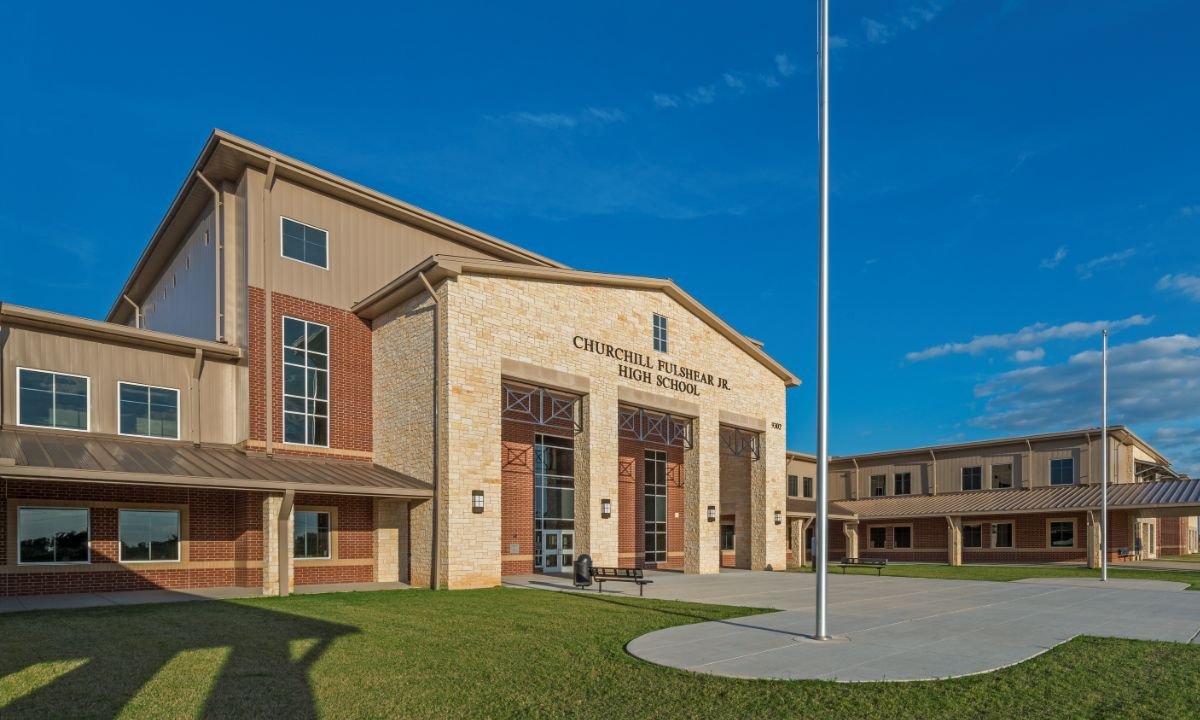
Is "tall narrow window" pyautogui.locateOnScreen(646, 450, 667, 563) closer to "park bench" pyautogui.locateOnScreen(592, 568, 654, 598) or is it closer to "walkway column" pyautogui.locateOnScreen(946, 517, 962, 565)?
"park bench" pyautogui.locateOnScreen(592, 568, 654, 598)

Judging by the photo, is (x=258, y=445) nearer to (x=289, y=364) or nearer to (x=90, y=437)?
(x=289, y=364)

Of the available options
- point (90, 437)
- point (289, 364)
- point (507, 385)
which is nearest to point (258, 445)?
point (289, 364)

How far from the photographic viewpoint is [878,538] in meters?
47.5

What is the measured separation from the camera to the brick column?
78.1 ft

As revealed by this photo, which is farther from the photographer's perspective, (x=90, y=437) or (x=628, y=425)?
(x=628, y=425)

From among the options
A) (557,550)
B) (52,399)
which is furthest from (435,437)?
(557,550)

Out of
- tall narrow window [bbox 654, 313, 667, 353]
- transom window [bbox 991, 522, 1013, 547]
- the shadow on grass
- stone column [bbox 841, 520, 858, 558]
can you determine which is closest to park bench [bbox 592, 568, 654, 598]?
the shadow on grass

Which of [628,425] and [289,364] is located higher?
[289,364]

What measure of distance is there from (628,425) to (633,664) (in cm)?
2119

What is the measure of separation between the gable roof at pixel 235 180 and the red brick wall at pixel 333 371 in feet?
11.0

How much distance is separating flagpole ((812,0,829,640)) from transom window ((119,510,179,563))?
15.3 m

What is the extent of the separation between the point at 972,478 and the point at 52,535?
43347mm

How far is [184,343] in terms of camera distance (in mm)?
19891

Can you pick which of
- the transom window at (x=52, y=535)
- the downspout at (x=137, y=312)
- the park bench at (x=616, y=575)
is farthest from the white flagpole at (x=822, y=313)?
the downspout at (x=137, y=312)
